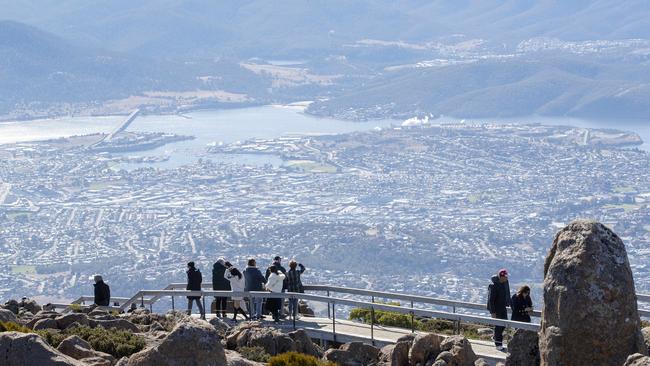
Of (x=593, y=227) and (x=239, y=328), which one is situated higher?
(x=593, y=227)

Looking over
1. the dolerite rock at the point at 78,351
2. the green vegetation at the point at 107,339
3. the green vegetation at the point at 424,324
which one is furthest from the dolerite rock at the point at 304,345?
the green vegetation at the point at 424,324

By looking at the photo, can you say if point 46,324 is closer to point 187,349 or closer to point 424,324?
point 424,324

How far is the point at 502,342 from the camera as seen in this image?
18312mm

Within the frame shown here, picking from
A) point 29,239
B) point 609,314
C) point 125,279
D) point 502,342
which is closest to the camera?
point 609,314

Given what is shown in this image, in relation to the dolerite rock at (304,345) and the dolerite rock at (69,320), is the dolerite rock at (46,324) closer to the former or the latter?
the dolerite rock at (69,320)

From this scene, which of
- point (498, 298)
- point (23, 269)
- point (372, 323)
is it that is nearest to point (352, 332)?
point (372, 323)

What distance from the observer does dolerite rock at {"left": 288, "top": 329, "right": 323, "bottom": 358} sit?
58.2 feet

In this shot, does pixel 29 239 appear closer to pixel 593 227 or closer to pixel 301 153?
pixel 301 153

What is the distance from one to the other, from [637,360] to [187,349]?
12.7ft

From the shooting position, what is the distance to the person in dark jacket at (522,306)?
59.4 ft

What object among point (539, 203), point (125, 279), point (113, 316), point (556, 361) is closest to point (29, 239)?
point (125, 279)

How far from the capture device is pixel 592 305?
569 inches

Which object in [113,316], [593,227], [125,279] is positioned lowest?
[125,279]

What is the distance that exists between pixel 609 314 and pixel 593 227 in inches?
31.8
